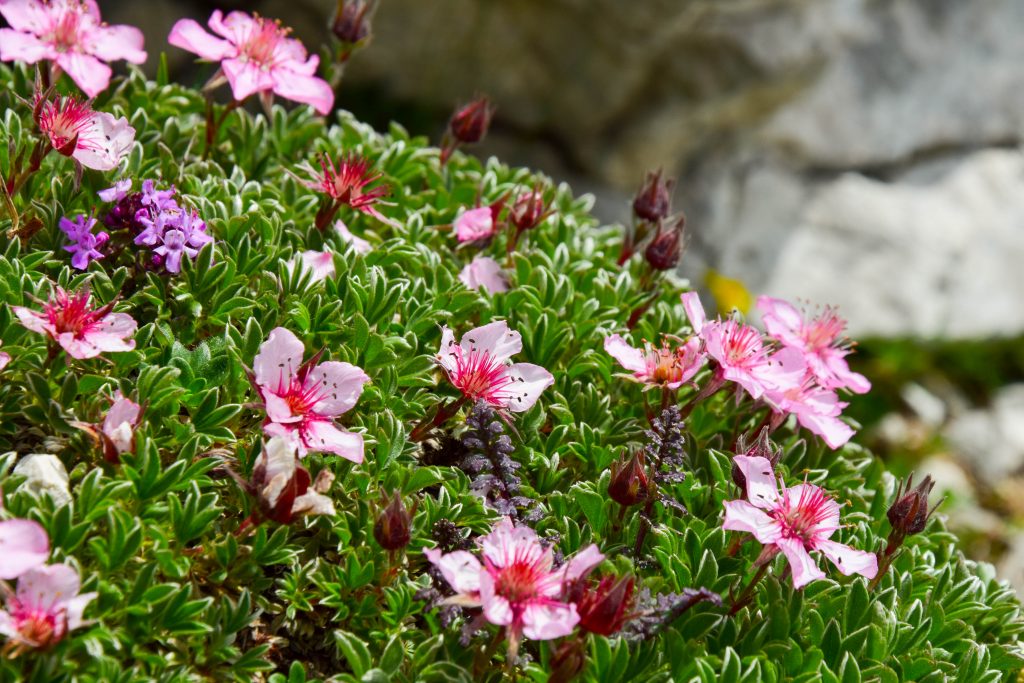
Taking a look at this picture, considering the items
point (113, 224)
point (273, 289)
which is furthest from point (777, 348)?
point (113, 224)

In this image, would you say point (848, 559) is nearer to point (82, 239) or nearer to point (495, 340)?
point (495, 340)

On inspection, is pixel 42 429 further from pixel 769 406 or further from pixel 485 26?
pixel 485 26

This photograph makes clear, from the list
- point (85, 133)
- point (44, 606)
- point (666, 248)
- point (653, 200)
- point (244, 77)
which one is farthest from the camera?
point (653, 200)

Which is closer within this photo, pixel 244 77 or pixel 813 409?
pixel 813 409

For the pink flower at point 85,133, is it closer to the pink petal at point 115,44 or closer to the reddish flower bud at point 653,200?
the pink petal at point 115,44

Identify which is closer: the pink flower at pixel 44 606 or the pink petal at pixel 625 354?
the pink flower at pixel 44 606

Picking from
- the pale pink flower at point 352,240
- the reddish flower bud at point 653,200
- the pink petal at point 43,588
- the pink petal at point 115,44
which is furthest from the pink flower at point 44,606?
the reddish flower bud at point 653,200

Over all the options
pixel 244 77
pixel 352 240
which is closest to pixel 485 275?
pixel 352 240
